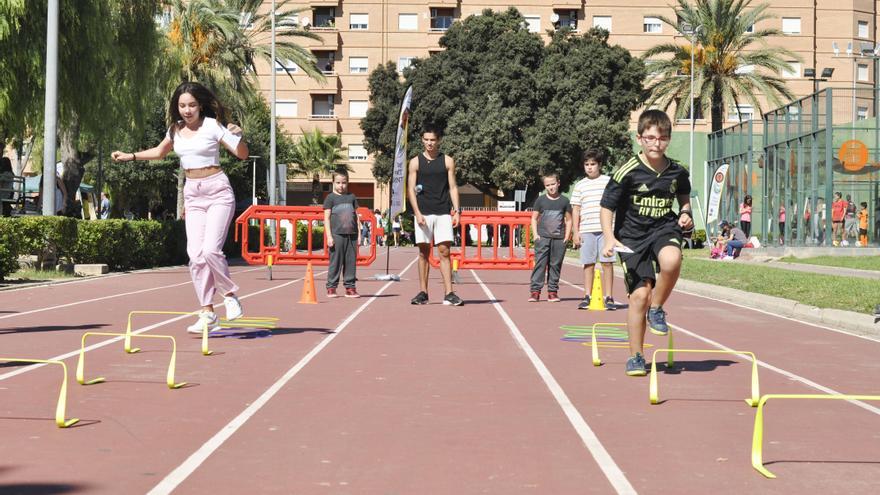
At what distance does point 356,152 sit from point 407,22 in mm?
9588

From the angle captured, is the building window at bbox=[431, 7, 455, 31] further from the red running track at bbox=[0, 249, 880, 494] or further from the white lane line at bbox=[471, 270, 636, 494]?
the white lane line at bbox=[471, 270, 636, 494]

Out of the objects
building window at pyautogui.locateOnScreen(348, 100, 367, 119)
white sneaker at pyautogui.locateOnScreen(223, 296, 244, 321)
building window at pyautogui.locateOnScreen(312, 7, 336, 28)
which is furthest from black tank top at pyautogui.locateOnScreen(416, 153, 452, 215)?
building window at pyautogui.locateOnScreen(312, 7, 336, 28)

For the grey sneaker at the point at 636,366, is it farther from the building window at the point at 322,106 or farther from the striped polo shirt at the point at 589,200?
the building window at the point at 322,106

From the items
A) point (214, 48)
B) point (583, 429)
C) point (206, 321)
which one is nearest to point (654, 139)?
point (583, 429)

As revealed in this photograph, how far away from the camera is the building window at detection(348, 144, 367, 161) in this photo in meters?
77.9

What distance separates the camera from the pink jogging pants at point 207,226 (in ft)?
33.0

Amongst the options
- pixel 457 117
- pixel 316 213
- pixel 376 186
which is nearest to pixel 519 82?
pixel 457 117

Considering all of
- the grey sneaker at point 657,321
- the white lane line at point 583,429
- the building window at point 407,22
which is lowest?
the white lane line at point 583,429

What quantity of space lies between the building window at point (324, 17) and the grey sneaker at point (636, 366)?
7114cm

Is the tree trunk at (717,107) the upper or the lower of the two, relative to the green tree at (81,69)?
upper

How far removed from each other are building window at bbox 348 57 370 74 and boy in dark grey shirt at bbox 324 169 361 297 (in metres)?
61.6

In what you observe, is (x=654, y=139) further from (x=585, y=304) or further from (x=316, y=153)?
(x=316, y=153)

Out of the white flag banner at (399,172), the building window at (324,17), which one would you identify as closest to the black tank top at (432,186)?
the white flag banner at (399,172)

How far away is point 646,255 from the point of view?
8094 millimetres
